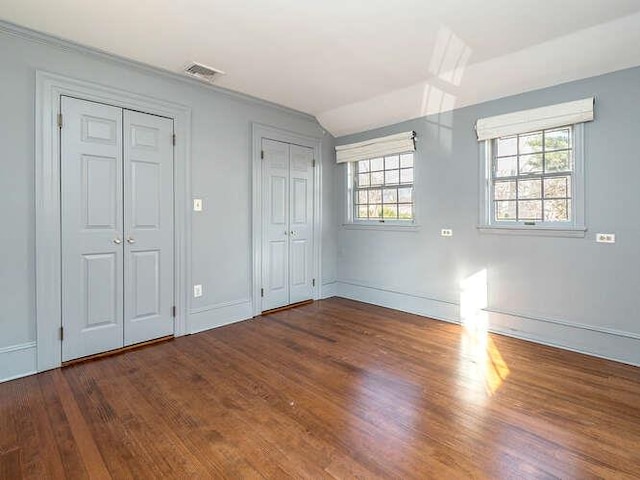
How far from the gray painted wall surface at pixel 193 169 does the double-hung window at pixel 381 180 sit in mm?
362

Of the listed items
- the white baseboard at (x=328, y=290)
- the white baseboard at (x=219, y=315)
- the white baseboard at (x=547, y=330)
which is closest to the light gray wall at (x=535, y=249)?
the white baseboard at (x=547, y=330)

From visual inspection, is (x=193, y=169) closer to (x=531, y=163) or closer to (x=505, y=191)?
(x=505, y=191)

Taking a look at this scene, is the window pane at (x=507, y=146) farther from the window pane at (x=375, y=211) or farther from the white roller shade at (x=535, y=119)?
the window pane at (x=375, y=211)

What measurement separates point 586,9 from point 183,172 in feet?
11.6

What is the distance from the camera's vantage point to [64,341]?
2787 millimetres

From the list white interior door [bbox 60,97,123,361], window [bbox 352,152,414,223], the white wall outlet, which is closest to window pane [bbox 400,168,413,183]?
window [bbox 352,152,414,223]

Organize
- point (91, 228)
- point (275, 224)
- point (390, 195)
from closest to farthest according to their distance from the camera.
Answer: point (91, 228) < point (275, 224) < point (390, 195)

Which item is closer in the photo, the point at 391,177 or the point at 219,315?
the point at 219,315

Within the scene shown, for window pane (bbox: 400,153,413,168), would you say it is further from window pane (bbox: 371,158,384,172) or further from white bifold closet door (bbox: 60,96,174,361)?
white bifold closet door (bbox: 60,96,174,361)

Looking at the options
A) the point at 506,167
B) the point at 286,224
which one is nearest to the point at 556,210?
the point at 506,167

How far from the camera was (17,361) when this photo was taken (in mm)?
2580

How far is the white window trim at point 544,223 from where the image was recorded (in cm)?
305

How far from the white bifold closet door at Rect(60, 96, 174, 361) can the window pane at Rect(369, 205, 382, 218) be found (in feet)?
8.76

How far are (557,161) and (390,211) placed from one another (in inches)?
76.4
